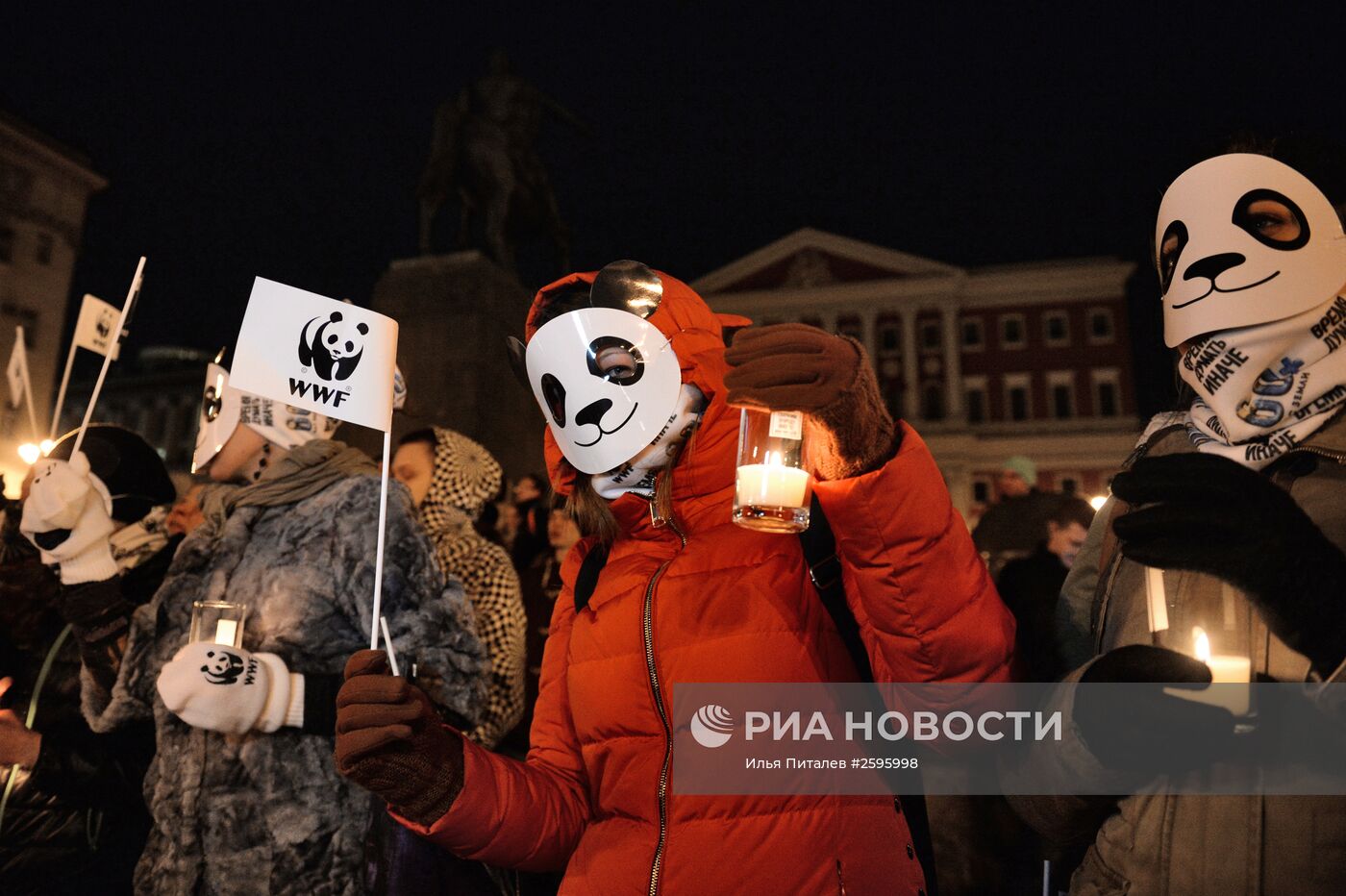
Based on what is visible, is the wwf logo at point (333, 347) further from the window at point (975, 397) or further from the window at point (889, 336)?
the window at point (975, 397)

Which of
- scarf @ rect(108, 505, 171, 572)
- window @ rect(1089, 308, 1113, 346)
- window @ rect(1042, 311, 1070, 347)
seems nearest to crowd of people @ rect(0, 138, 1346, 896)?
scarf @ rect(108, 505, 171, 572)

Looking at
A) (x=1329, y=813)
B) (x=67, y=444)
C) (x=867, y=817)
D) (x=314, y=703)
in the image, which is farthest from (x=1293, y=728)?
(x=67, y=444)

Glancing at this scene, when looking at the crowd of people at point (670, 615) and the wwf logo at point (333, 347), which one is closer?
the crowd of people at point (670, 615)

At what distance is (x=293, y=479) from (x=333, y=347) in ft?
2.62

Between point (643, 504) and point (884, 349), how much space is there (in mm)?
41944

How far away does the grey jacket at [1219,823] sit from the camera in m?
1.28

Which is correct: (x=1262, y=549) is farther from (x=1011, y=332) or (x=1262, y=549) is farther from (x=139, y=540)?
(x=1011, y=332)

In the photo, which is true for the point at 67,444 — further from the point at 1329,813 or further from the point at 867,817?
the point at 1329,813

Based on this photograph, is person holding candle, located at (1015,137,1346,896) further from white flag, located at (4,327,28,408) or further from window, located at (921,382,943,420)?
window, located at (921,382,943,420)

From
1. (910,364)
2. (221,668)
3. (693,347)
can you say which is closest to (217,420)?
(221,668)

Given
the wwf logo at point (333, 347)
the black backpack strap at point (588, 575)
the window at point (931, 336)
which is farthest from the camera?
the window at point (931, 336)

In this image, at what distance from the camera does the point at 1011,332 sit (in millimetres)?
41844

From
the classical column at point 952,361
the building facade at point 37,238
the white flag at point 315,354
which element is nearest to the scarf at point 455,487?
the white flag at point 315,354

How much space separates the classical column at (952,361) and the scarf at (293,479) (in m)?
40.0
